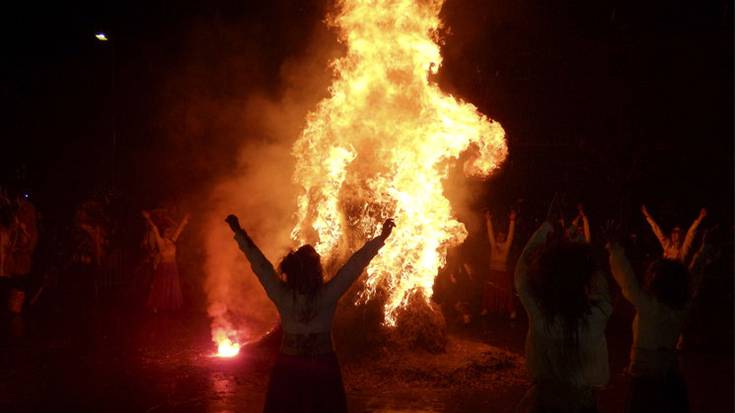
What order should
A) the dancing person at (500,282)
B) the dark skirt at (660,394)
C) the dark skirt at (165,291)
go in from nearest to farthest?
the dark skirt at (660,394), the dark skirt at (165,291), the dancing person at (500,282)

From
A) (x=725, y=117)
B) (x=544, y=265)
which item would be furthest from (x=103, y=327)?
(x=725, y=117)

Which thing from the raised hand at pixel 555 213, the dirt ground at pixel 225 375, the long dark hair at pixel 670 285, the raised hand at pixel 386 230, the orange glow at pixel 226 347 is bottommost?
the dirt ground at pixel 225 375

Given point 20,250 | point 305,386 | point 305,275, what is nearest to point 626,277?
point 305,275

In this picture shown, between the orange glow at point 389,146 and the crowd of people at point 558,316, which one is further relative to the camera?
the orange glow at point 389,146

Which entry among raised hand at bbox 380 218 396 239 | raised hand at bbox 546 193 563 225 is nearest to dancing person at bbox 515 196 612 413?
raised hand at bbox 546 193 563 225

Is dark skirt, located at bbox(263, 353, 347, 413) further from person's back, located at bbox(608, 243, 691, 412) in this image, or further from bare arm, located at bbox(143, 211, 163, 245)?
bare arm, located at bbox(143, 211, 163, 245)

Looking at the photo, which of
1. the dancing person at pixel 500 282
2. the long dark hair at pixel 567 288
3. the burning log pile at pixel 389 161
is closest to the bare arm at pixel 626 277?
the long dark hair at pixel 567 288

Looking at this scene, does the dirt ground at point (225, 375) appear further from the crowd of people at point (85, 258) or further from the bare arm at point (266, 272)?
the bare arm at point (266, 272)

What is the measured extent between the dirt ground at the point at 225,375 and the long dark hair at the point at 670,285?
2750 millimetres

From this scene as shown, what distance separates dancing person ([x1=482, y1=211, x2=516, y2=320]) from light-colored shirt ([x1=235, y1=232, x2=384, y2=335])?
8186 mm

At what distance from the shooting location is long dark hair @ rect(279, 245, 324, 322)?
457 centimetres

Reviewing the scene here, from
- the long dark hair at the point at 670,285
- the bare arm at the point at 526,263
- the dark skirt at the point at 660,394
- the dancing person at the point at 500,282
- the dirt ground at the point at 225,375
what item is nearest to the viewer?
the bare arm at the point at 526,263

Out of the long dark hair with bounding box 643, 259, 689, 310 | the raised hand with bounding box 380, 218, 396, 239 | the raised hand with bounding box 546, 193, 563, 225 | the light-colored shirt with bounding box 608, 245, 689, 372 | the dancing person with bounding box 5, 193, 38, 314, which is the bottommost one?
the light-colored shirt with bounding box 608, 245, 689, 372

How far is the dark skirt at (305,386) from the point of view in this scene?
15.0 ft
